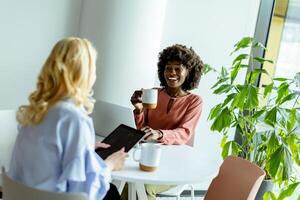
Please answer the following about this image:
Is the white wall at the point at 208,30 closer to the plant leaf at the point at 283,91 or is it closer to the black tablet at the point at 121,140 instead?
the plant leaf at the point at 283,91

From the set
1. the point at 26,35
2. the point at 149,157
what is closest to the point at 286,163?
the point at 149,157

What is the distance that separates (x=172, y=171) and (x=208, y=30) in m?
1.72

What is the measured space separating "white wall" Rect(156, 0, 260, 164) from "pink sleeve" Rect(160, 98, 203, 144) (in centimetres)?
73

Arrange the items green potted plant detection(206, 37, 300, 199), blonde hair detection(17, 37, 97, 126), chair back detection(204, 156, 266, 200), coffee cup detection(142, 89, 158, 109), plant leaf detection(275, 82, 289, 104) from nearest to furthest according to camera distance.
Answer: blonde hair detection(17, 37, 97, 126) → chair back detection(204, 156, 266, 200) → coffee cup detection(142, 89, 158, 109) → green potted plant detection(206, 37, 300, 199) → plant leaf detection(275, 82, 289, 104)

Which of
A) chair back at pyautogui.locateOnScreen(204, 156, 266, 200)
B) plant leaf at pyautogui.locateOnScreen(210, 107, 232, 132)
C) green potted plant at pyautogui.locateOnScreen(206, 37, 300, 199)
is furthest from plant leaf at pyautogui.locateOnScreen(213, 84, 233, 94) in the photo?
chair back at pyautogui.locateOnScreen(204, 156, 266, 200)

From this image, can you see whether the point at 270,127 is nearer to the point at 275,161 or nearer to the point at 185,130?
the point at 275,161

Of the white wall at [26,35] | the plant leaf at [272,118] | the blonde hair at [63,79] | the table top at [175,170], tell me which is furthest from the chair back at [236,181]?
the white wall at [26,35]

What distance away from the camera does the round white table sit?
1639 mm

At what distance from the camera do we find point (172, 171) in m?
1.80

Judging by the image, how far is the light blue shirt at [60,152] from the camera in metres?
1.31

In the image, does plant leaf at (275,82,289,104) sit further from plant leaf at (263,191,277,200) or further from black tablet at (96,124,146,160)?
black tablet at (96,124,146,160)

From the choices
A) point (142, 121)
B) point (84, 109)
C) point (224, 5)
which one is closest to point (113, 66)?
point (142, 121)

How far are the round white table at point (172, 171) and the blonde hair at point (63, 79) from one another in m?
0.43

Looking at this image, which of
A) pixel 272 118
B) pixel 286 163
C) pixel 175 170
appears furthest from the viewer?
pixel 272 118
